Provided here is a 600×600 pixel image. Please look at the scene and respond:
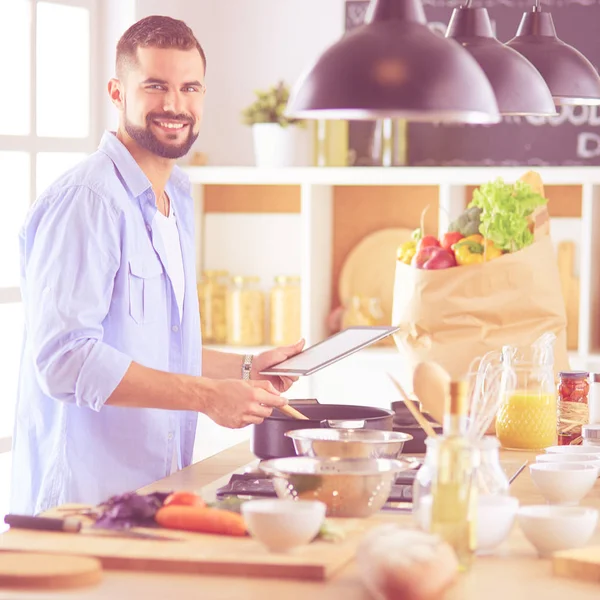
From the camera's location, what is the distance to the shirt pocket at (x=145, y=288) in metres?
2.57

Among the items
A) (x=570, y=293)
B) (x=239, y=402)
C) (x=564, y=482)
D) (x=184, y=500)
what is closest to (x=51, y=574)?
(x=184, y=500)

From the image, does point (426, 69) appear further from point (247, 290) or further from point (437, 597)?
point (247, 290)

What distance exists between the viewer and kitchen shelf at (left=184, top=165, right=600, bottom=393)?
430cm

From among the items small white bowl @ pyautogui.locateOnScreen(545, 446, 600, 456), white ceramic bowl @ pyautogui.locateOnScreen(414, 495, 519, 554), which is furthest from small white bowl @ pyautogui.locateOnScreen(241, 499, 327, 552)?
small white bowl @ pyautogui.locateOnScreen(545, 446, 600, 456)

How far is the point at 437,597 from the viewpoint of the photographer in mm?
1482

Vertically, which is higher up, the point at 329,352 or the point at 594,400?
the point at 329,352

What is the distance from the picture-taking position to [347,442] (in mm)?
2127

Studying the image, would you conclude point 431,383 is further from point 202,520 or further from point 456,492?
point 202,520

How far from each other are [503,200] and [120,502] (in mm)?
1532

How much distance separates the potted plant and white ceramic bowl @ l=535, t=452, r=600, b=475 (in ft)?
8.19

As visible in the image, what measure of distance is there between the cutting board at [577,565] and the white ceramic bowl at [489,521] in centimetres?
9

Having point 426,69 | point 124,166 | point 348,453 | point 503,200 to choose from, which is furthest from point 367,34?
point 503,200

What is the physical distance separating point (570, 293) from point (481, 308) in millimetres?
1594

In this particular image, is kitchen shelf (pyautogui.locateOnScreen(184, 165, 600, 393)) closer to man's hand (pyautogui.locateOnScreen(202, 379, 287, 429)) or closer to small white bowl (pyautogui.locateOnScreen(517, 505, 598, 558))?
man's hand (pyautogui.locateOnScreen(202, 379, 287, 429))
